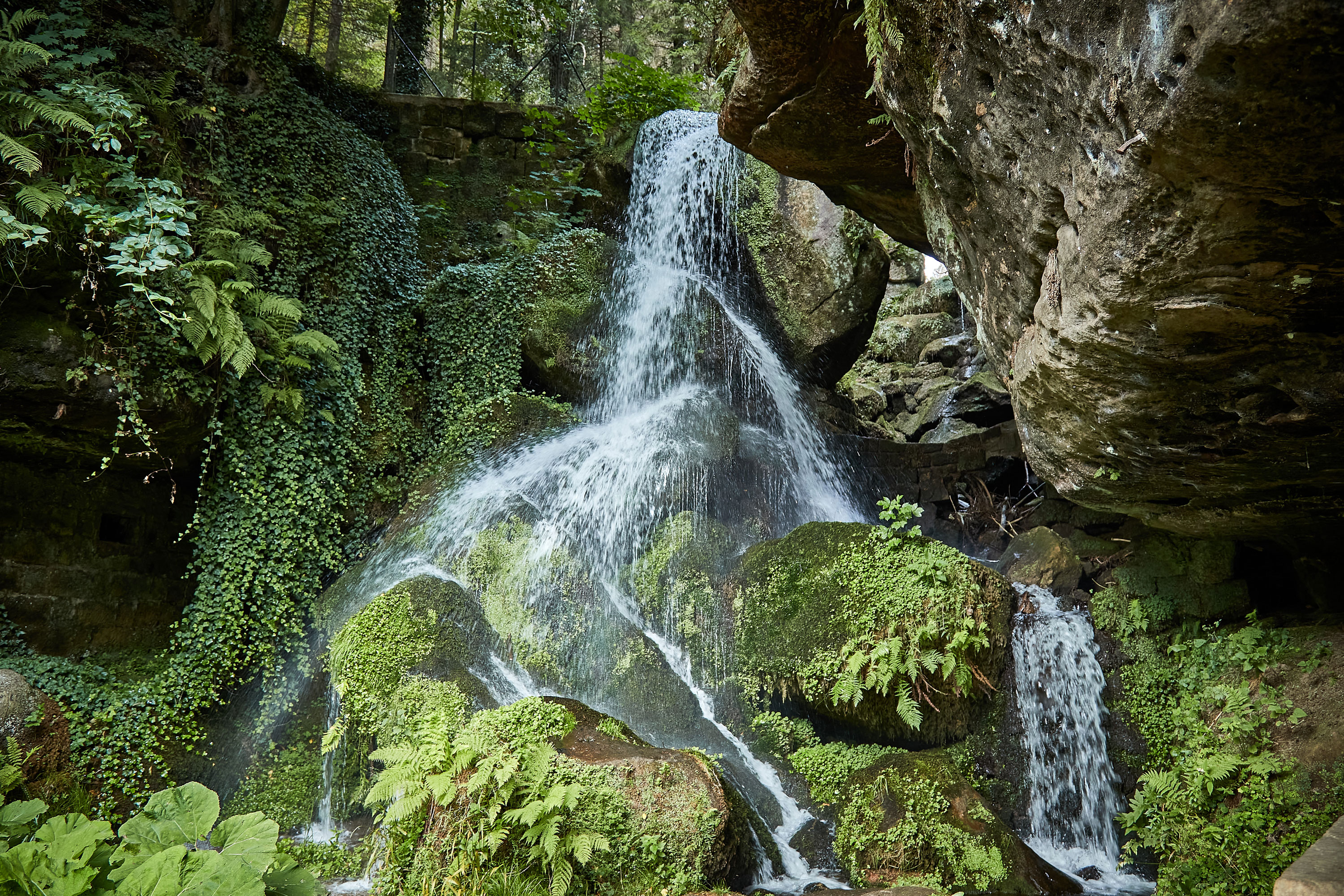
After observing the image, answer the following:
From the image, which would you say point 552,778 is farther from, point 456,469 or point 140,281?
point 140,281

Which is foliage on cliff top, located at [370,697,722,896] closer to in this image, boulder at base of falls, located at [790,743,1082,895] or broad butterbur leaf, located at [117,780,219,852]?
boulder at base of falls, located at [790,743,1082,895]

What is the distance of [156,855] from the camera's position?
2.41 meters

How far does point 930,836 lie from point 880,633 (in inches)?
65.8

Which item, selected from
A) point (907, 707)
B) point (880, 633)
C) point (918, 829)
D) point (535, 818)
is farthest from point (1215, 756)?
point (535, 818)

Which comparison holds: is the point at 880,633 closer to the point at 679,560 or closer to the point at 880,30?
the point at 679,560

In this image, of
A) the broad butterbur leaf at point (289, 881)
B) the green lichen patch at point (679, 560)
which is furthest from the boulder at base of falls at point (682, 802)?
the green lichen patch at point (679, 560)

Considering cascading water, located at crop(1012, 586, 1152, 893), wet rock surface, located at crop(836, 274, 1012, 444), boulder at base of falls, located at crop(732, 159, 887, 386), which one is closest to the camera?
cascading water, located at crop(1012, 586, 1152, 893)

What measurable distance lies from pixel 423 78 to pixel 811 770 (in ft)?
54.6

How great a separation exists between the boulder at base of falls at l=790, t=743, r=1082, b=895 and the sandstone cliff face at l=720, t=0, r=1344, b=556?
2.33 metres

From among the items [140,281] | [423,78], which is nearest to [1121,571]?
[140,281]

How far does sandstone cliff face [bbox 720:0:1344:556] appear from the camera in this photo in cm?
231

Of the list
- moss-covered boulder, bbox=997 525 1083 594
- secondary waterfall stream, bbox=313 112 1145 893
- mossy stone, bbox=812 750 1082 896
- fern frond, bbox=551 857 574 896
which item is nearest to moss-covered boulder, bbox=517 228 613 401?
secondary waterfall stream, bbox=313 112 1145 893

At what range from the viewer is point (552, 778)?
453 centimetres

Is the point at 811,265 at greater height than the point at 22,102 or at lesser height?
greater
